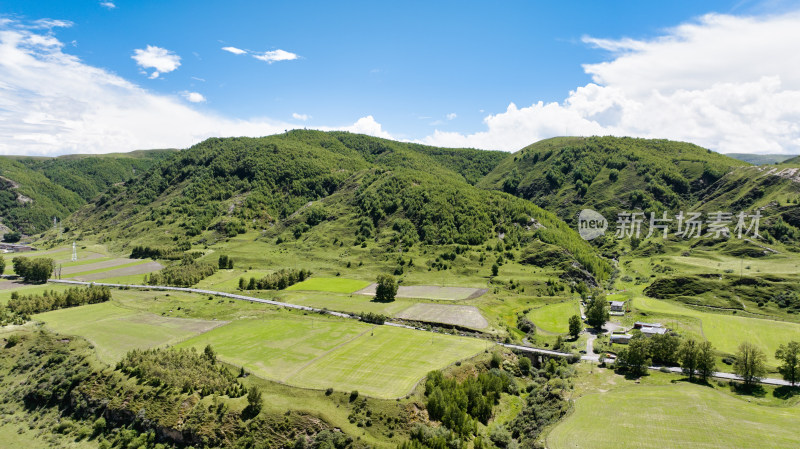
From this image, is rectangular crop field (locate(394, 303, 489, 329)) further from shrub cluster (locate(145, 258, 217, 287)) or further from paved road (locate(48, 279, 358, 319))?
shrub cluster (locate(145, 258, 217, 287))

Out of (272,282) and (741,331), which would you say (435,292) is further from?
(741,331)

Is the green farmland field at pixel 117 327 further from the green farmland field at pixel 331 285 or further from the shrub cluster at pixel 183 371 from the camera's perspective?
→ the green farmland field at pixel 331 285

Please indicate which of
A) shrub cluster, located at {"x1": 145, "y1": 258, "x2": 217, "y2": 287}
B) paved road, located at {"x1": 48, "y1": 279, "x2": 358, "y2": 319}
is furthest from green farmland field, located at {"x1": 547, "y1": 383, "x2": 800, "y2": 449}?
shrub cluster, located at {"x1": 145, "y1": 258, "x2": 217, "y2": 287}

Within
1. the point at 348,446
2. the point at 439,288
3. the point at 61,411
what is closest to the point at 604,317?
the point at 439,288

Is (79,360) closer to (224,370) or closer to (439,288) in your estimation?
(224,370)

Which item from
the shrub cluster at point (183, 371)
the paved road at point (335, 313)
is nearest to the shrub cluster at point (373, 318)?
the paved road at point (335, 313)

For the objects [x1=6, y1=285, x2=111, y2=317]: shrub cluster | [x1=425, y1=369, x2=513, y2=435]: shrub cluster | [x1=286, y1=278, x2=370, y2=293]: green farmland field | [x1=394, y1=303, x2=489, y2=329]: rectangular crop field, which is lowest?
[x1=425, y1=369, x2=513, y2=435]: shrub cluster
